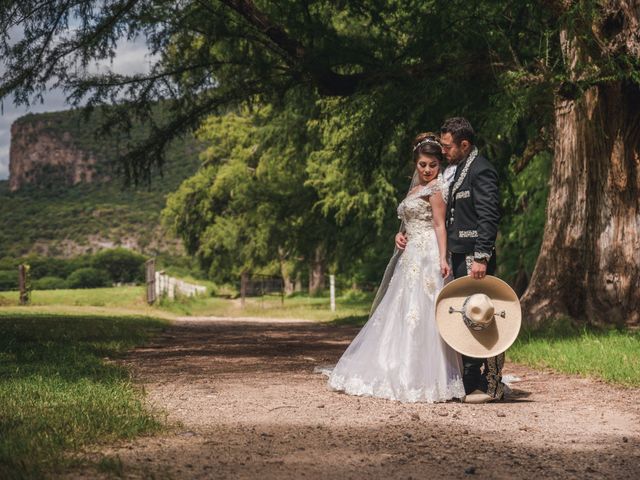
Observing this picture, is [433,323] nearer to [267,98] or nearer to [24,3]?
[24,3]

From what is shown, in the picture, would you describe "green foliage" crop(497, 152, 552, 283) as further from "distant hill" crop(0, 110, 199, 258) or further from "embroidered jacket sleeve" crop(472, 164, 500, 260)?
"distant hill" crop(0, 110, 199, 258)

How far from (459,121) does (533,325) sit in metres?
6.07

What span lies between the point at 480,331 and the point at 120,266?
1729 inches

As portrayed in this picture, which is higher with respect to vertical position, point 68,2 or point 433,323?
point 68,2

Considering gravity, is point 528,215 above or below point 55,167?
below

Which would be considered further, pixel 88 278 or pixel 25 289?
pixel 88 278

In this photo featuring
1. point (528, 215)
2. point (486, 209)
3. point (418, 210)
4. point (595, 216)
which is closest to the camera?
point (486, 209)

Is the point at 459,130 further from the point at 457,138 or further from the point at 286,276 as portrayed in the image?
the point at 286,276

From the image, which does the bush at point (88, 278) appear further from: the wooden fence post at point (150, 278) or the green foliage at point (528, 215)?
the green foliage at point (528, 215)

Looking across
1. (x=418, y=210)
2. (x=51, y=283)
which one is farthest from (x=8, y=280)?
(x=418, y=210)

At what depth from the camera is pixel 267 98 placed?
1550cm

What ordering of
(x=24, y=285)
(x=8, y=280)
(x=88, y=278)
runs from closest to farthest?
(x=24, y=285) < (x=8, y=280) < (x=88, y=278)

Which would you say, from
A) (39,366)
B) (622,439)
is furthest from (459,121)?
(39,366)

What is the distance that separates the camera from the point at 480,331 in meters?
6.78
